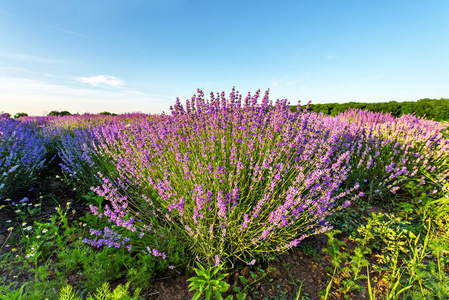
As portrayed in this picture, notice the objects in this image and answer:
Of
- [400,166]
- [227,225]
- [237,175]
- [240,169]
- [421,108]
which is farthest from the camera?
[421,108]

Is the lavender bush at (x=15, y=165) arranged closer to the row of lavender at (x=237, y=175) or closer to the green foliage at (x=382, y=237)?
the row of lavender at (x=237, y=175)

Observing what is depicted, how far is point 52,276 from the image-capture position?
2.00 metres

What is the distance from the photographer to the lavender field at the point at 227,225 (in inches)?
68.6

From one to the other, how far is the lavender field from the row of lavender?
26 mm

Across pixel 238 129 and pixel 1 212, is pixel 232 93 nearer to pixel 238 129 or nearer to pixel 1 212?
pixel 238 129

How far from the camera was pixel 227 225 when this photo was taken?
5.69 ft

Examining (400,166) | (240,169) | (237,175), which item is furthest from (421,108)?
(237,175)

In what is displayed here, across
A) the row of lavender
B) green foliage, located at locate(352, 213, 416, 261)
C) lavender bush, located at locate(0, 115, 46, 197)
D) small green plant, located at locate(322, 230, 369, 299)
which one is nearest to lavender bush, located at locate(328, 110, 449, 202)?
the row of lavender

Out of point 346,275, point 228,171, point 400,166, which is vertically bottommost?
point 346,275

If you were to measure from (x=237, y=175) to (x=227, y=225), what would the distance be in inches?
16.8

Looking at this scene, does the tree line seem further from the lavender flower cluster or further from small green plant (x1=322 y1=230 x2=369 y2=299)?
small green plant (x1=322 y1=230 x2=369 y2=299)

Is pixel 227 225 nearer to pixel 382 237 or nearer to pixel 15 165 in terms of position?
pixel 382 237

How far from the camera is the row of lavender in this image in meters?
1.97

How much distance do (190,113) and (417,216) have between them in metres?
3.49
